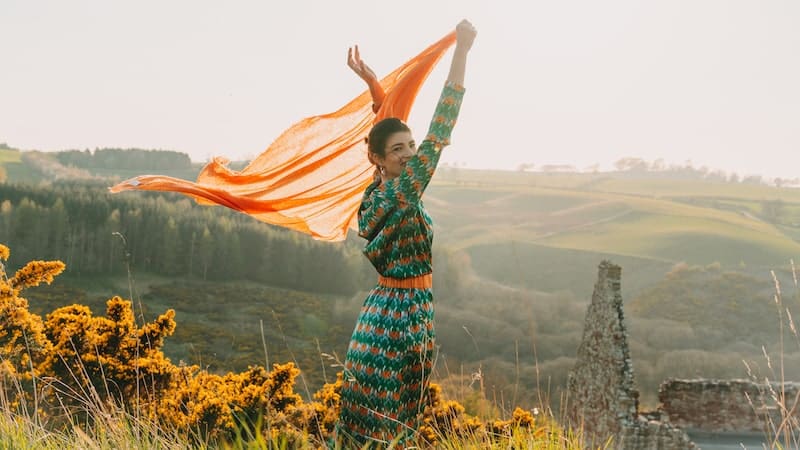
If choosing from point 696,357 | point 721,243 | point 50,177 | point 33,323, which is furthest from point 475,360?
point 50,177

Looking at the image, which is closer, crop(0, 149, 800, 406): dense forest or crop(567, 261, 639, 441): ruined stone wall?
crop(567, 261, 639, 441): ruined stone wall

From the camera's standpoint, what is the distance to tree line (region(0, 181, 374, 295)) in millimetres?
51062

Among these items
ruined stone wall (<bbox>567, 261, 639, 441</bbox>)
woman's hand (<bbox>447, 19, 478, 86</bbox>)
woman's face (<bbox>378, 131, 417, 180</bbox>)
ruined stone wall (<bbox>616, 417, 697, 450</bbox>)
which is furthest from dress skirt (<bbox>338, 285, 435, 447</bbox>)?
ruined stone wall (<bbox>616, 417, 697, 450</bbox>)

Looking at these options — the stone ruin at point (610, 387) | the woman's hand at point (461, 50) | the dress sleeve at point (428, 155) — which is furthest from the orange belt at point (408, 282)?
the stone ruin at point (610, 387)

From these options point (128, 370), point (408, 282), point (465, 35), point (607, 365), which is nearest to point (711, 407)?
point (607, 365)

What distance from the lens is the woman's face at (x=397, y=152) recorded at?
3.54m

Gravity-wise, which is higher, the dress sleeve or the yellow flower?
the dress sleeve

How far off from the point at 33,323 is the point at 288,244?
5084 cm

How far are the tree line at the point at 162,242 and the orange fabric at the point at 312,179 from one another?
49904 millimetres

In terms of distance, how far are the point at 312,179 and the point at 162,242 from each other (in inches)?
2072

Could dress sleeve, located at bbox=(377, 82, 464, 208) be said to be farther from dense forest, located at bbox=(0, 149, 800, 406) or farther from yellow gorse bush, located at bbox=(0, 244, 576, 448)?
dense forest, located at bbox=(0, 149, 800, 406)

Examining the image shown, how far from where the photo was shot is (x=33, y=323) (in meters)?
7.27

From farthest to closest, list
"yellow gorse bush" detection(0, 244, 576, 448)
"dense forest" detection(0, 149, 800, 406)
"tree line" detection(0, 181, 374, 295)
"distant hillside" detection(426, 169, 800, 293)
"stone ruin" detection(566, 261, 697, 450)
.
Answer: "distant hillside" detection(426, 169, 800, 293)
"tree line" detection(0, 181, 374, 295)
"dense forest" detection(0, 149, 800, 406)
"stone ruin" detection(566, 261, 697, 450)
"yellow gorse bush" detection(0, 244, 576, 448)

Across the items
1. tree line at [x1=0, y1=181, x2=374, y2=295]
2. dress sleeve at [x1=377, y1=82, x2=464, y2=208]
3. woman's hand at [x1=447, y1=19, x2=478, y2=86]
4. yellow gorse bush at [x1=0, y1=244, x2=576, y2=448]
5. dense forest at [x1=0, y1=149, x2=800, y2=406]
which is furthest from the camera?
tree line at [x1=0, y1=181, x2=374, y2=295]
